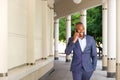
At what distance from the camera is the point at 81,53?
7.80 metres

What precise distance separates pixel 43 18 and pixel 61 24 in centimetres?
3078

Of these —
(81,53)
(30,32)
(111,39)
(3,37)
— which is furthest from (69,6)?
(81,53)

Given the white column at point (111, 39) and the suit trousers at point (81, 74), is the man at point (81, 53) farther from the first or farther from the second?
the white column at point (111, 39)

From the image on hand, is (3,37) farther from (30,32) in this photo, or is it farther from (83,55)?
(30,32)

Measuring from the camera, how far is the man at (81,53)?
774 cm

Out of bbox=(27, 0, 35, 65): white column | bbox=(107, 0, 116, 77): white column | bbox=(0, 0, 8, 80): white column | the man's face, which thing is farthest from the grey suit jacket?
bbox=(107, 0, 116, 77): white column

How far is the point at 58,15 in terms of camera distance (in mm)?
33781

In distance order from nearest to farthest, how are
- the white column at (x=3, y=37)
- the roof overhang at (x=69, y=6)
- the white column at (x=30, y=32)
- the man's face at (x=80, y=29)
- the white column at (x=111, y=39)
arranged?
1. the man's face at (x=80, y=29)
2. the white column at (x=3, y=37)
3. the white column at (x=30, y=32)
4. the white column at (x=111, y=39)
5. the roof overhang at (x=69, y=6)

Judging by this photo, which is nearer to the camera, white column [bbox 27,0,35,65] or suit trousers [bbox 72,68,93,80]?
suit trousers [bbox 72,68,93,80]

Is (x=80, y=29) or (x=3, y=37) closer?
(x=80, y=29)

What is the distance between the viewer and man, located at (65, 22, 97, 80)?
774 cm

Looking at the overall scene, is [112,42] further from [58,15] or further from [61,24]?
[61,24]

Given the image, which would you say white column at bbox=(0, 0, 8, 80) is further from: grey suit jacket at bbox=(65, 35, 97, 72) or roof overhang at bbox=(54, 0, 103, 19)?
roof overhang at bbox=(54, 0, 103, 19)

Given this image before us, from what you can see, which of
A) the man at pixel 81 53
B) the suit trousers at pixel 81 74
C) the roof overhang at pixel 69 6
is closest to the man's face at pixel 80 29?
the man at pixel 81 53
